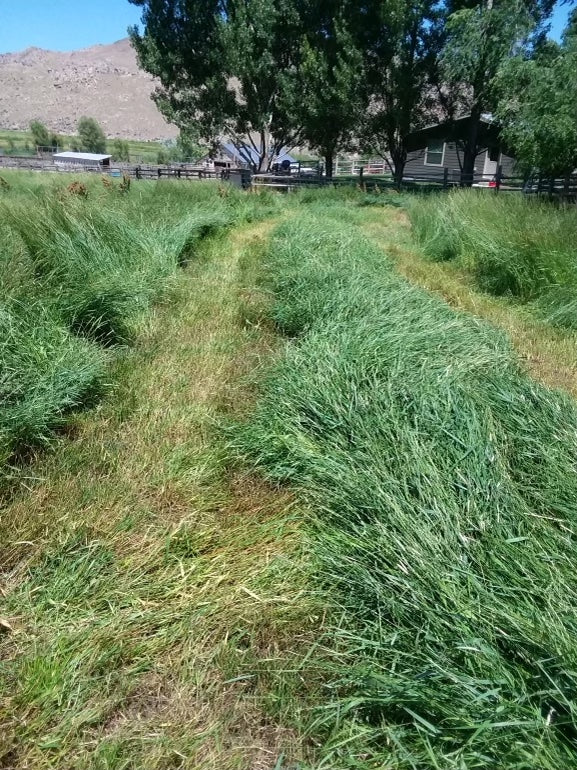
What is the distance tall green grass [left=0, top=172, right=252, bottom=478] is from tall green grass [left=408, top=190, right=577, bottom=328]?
164 inches

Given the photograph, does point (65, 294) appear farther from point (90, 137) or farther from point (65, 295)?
point (90, 137)

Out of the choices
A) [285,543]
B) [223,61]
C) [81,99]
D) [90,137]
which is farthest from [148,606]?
[81,99]

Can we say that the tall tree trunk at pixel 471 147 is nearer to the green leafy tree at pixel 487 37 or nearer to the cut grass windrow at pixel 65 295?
the green leafy tree at pixel 487 37

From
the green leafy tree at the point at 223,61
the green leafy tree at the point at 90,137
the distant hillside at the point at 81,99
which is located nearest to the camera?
the green leafy tree at the point at 223,61

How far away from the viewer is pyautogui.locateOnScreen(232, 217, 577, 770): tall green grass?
1206 mm

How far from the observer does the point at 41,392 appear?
2.74m

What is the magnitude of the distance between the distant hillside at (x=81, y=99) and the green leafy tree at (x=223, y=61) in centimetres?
11664

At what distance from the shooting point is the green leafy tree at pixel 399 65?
18891 mm

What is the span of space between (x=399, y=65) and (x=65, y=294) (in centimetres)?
2142

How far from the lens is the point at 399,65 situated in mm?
19875

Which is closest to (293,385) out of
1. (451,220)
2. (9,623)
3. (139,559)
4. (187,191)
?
(139,559)

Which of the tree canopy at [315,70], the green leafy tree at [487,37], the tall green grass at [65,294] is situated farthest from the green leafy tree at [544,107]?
the tall green grass at [65,294]

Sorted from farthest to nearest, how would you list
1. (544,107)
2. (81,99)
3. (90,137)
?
(81,99) → (90,137) → (544,107)

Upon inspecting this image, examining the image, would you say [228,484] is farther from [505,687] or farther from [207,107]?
[207,107]
